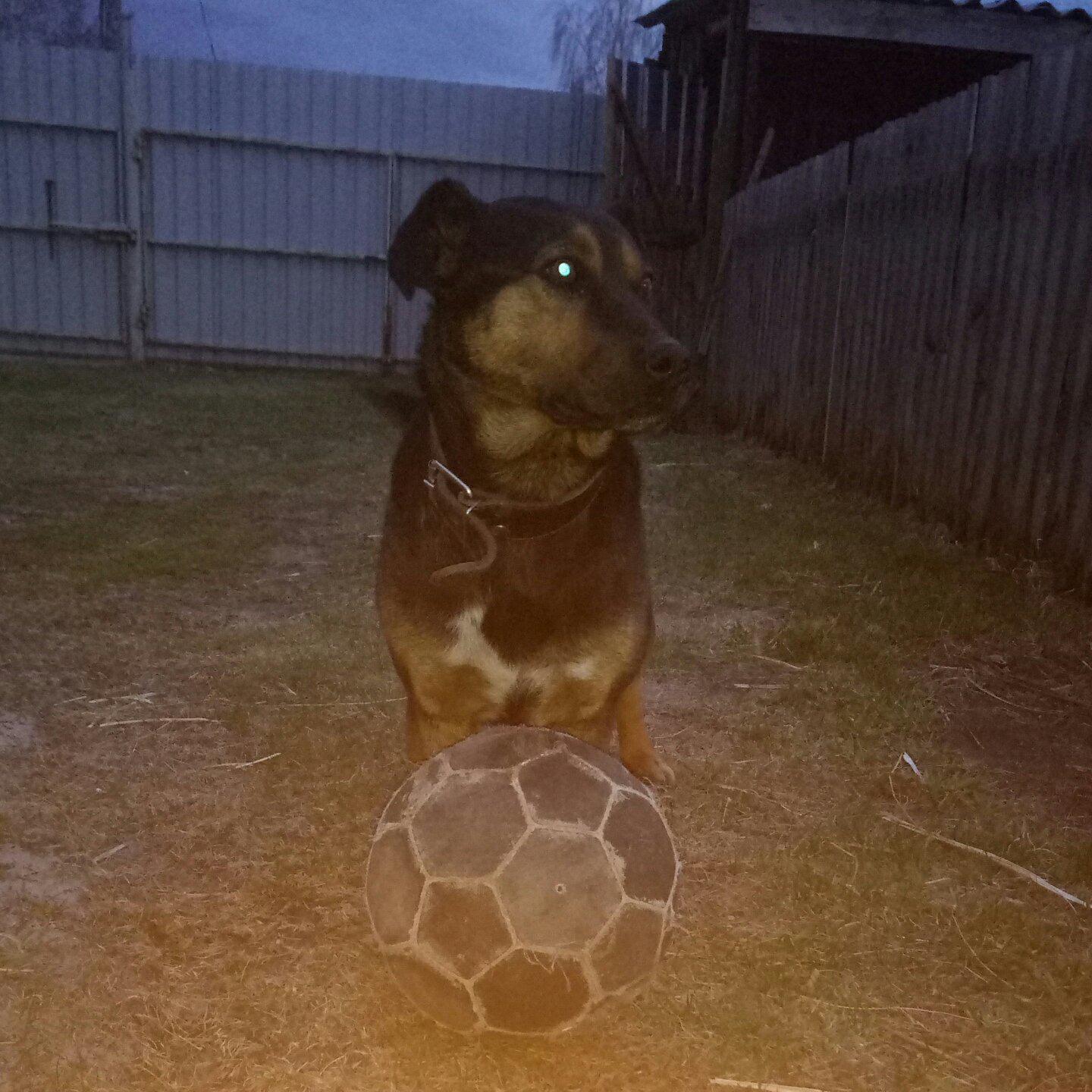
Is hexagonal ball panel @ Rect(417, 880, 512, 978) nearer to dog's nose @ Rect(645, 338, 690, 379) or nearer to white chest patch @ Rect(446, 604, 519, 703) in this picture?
white chest patch @ Rect(446, 604, 519, 703)

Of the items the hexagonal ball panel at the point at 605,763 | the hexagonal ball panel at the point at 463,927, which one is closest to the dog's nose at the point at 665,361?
the hexagonal ball panel at the point at 605,763

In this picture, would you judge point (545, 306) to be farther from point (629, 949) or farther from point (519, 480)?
point (629, 949)

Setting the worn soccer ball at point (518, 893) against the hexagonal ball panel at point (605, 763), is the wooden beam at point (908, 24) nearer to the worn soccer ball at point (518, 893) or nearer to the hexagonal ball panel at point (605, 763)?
the hexagonal ball panel at point (605, 763)

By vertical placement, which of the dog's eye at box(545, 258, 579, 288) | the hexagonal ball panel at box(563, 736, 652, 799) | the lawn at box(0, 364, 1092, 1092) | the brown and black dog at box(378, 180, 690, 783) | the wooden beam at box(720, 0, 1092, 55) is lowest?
the lawn at box(0, 364, 1092, 1092)

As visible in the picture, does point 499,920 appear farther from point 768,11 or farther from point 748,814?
point 768,11

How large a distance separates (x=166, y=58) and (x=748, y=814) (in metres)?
12.5

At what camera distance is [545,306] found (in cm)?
258

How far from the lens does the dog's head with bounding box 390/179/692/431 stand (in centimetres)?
245

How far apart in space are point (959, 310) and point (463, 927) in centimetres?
510

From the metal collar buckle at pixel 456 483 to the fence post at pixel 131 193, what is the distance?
11357 millimetres

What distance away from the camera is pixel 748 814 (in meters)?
2.82

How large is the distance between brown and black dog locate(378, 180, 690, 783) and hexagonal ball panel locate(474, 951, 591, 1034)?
33.2 inches

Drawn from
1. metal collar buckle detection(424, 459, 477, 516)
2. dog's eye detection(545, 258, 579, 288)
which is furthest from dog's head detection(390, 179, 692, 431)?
metal collar buckle detection(424, 459, 477, 516)

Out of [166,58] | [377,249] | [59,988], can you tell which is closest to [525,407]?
[59,988]
